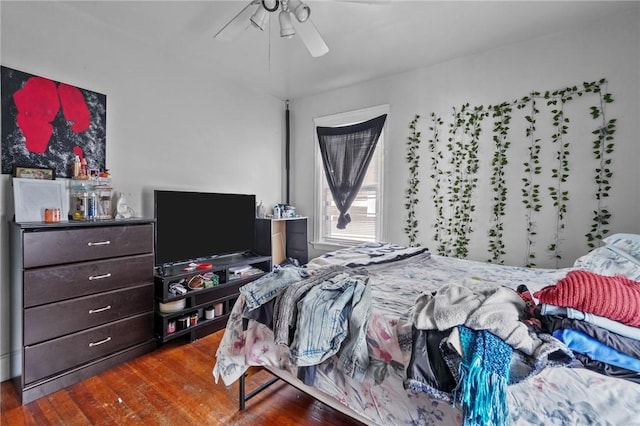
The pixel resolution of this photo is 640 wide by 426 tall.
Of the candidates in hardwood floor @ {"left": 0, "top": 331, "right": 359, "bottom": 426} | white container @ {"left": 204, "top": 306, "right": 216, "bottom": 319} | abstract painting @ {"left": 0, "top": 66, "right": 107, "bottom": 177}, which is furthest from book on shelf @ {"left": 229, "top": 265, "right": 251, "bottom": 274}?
abstract painting @ {"left": 0, "top": 66, "right": 107, "bottom": 177}

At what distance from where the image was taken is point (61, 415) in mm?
1600

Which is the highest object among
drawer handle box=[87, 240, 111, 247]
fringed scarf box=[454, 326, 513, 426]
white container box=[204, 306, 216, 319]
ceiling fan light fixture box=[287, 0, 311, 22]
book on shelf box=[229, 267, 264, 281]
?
ceiling fan light fixture box=[287, 0, 311, 22]

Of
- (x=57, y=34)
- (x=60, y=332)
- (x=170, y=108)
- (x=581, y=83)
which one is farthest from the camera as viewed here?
(x=170, y=108)

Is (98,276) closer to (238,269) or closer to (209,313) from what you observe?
(209,313)

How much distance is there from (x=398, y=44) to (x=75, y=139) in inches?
110

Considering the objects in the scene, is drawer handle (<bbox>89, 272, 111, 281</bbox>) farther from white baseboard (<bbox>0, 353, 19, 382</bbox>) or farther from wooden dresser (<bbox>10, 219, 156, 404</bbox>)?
white baseboard (<bbox>0, 353, 19, 382</bbox>)

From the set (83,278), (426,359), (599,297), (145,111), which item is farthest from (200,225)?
(599,297)

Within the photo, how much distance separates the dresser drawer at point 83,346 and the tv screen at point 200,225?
1.69 feet

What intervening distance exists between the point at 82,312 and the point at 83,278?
0.74 feet

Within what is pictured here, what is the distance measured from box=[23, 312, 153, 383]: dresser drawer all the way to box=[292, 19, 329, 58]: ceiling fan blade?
240cm

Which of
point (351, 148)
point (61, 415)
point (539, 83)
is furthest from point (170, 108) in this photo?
point (539, 83)

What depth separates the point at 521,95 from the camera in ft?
8.44

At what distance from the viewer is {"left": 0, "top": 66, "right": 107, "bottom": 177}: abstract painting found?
188 cm

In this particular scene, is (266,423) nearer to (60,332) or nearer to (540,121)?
(60,332)
